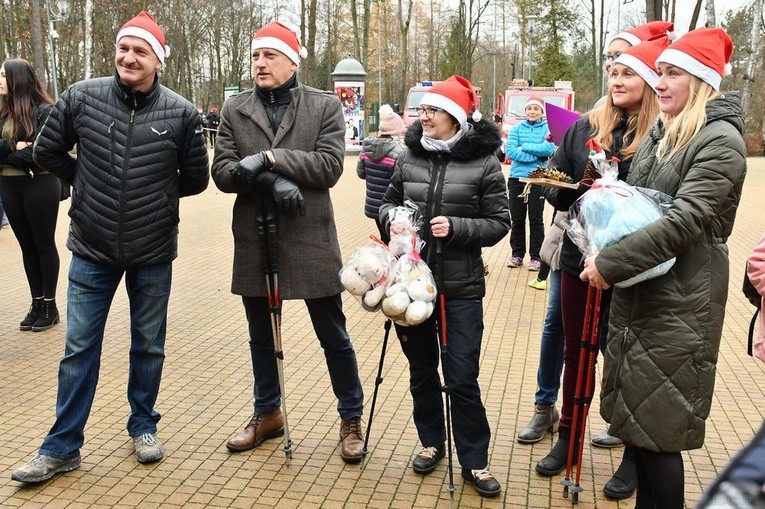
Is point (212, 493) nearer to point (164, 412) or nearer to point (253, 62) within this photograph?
point (164, 412)

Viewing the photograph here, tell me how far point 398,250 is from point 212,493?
1520 mm

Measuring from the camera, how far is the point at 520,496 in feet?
14.4

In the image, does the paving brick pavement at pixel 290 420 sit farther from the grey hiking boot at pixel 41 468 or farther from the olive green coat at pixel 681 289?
the olive green coat at pixel 681 289

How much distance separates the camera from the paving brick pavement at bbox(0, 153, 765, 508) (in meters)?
4.42

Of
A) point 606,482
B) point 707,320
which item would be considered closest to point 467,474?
point 606,482

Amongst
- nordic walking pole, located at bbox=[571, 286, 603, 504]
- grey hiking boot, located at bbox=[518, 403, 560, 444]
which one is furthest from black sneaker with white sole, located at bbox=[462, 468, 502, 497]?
grey hiking boot, located at bbox=[518, 403, 560, 444]

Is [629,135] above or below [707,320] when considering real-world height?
above

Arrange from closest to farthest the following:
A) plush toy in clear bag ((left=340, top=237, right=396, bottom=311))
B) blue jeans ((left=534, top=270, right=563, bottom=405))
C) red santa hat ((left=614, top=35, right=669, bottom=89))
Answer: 1. red santa hat ((left=614, top=35, right=669, bottom=89))
2. plush toy in clear bag ((left=340, top=237, right=396, bottom=311))
3. blue jeans ((left=534, top=270, right=563, bottom=405))

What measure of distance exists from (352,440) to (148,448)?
3.62ft

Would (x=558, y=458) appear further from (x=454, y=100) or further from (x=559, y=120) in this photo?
(x=454, y=100)

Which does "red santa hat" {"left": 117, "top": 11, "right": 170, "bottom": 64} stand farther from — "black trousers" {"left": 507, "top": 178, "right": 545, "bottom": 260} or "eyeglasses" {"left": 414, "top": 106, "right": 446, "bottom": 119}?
"black trousers" {"left": 507, "top": 178, "right": 545, "bottom": 260}

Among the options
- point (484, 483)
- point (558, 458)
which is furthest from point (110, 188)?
point (558, 458)

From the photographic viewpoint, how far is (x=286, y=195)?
4484 millimetres

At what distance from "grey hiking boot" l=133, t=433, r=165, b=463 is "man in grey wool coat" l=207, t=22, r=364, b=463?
1.24 feet
